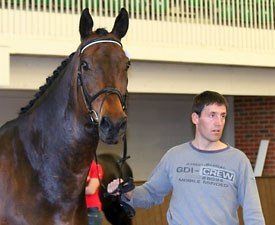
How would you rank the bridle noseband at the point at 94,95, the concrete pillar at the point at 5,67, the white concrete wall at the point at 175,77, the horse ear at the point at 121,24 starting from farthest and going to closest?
the white concrete wall at the point at 175,77 < the concrete pillar at the point at 5,67 < the horse ear at the point at 121,24 < the bridle noseband at the point at 94,95

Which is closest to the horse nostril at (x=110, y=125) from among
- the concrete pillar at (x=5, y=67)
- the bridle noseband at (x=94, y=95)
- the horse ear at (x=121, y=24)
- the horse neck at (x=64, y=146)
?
the bridle noseband at (x=94, y=95)

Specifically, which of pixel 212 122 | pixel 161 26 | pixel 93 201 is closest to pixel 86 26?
pixel 212 122

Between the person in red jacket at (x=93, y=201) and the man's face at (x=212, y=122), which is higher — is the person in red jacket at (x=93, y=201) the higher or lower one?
the lower one

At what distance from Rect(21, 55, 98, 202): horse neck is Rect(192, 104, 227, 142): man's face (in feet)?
2.08

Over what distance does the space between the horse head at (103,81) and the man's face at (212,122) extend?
471 millimetres

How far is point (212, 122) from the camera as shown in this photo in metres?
3.28

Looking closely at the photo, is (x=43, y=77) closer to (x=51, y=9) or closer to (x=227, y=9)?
(x=51, y=9)

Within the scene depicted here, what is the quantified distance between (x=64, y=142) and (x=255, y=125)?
891cm

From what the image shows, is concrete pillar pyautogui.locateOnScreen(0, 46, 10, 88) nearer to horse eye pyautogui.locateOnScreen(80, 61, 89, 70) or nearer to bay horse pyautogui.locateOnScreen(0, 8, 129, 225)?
bay horse pyautogui.locateOnScreen(0, 8, 129, 225)

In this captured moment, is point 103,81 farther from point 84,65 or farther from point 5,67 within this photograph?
point 5,67

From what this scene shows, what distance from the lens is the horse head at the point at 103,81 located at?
3047 mm

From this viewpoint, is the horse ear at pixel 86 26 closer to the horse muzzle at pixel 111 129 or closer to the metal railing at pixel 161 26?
the horse muzzle at pixel 111 129

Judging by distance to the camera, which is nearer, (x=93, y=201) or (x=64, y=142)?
(x=64, y=142)

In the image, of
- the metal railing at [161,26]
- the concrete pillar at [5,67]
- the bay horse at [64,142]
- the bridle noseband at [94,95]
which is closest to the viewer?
the bridle noseband at [94,95]
